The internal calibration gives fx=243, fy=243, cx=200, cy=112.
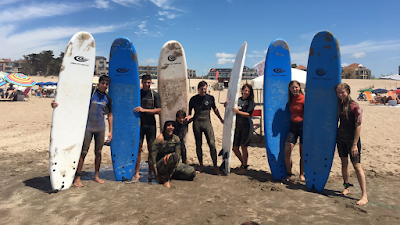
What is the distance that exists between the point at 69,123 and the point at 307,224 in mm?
3172

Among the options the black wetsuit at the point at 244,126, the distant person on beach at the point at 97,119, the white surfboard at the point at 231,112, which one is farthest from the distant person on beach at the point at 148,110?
the black wetsuit at the point at 244,126

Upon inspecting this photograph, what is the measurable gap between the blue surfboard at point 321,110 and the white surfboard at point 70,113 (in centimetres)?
318

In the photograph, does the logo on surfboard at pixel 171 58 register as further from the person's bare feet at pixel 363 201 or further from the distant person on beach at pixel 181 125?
the person's bare feet at pixel 363 201

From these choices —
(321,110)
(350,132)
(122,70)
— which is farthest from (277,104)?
(122,70)

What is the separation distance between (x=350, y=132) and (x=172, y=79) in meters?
2.78

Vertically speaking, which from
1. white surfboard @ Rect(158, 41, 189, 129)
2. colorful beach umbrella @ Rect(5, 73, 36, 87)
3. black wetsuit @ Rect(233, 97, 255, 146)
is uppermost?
colorful beach umbrella @ Rect(5, 73, 36, 87)

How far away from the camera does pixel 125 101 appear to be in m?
3.76

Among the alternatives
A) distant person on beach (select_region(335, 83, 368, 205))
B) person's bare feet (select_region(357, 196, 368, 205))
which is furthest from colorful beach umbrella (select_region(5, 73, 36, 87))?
person's bare feet (select_region(357, 196, 368, 205))

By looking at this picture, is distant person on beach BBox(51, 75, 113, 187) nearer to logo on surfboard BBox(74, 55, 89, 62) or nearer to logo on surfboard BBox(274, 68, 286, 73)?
logo on surfboard BBox(74, 55, 89, 62)

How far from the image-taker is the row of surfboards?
130 inches

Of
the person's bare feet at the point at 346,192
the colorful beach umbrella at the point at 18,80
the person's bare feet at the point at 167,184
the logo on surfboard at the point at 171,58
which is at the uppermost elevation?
the colorful beach umbrella at the point at 18,80

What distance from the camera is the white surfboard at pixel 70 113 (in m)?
3.28

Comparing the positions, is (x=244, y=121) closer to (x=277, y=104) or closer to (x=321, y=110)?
(x=277, y=104)

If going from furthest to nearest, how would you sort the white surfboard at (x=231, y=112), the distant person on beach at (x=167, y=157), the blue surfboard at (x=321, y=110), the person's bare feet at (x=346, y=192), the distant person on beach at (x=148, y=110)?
the white surfboard at (x=231, y=112) → the distant person on beach at (x=148, y=110) → the distant person on beach at (x=167, y=157) → the blue surfboard at (x=321, y=110) → the person's bare feet at (x=346, y=192)
